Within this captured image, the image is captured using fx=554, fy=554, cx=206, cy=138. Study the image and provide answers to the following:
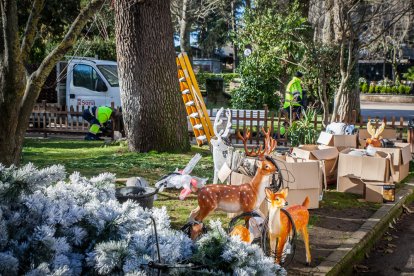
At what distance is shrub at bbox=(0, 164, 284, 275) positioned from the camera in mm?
2699

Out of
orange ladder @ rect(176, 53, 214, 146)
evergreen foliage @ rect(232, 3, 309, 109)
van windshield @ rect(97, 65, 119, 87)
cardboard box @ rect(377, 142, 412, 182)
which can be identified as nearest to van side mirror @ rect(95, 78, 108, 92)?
van windshield @ rect(97, 65, 119, 87)

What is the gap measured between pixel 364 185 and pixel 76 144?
27.9 feet

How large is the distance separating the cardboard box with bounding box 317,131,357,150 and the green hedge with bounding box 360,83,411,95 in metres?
36.4

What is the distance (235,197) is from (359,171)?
12.6 feet

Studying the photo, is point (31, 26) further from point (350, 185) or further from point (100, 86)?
point (100, 86)

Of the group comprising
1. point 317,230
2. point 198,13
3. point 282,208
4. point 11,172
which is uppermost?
point 198,13

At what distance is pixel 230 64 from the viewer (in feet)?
234

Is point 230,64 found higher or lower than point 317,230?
higher

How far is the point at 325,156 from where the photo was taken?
8.48 meters

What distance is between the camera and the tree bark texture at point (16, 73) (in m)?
5.11

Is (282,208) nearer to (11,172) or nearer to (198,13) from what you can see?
(11,172)

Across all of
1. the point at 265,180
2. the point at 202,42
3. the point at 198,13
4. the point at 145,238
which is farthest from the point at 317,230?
the point at 202,42

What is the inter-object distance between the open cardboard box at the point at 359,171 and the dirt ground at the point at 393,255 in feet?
2.60

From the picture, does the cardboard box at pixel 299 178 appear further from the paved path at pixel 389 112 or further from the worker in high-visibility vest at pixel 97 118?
the paved path at pixel 389 112
